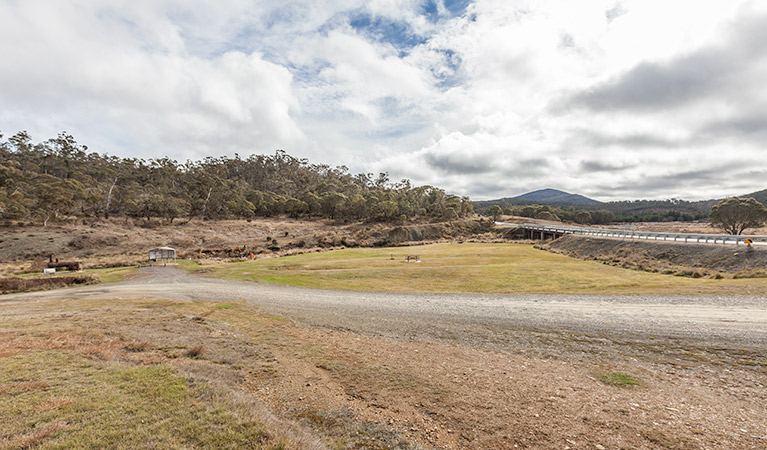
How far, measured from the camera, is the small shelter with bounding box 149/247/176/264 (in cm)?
4225

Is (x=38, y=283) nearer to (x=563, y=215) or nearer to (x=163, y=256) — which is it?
(x=163, y=256)

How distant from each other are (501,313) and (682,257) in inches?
1134

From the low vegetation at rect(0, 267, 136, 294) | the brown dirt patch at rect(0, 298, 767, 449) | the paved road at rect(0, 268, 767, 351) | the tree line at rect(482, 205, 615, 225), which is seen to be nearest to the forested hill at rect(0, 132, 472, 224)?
the tree line at rect(482, 205, 615, 225)

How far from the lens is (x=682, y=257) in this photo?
32.4 m

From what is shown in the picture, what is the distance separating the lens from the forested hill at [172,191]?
65062 millimetres

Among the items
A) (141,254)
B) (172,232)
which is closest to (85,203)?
(172,232)

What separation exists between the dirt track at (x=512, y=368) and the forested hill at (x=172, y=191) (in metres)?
66.6

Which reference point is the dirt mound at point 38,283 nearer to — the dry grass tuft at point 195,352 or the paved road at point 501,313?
the paved road at point 501,313

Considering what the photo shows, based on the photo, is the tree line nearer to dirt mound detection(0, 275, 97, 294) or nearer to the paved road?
the paved road

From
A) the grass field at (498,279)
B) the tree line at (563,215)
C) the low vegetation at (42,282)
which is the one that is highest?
the tree line at (563,215)

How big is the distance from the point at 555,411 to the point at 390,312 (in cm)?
1088

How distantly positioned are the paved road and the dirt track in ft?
0.41

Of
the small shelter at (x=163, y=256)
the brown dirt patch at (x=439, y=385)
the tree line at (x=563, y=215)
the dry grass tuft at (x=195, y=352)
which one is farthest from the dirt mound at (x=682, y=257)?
the tree line at (x=563, y=215)

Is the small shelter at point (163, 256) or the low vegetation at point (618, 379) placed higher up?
the small shelter at point (163, 256)
